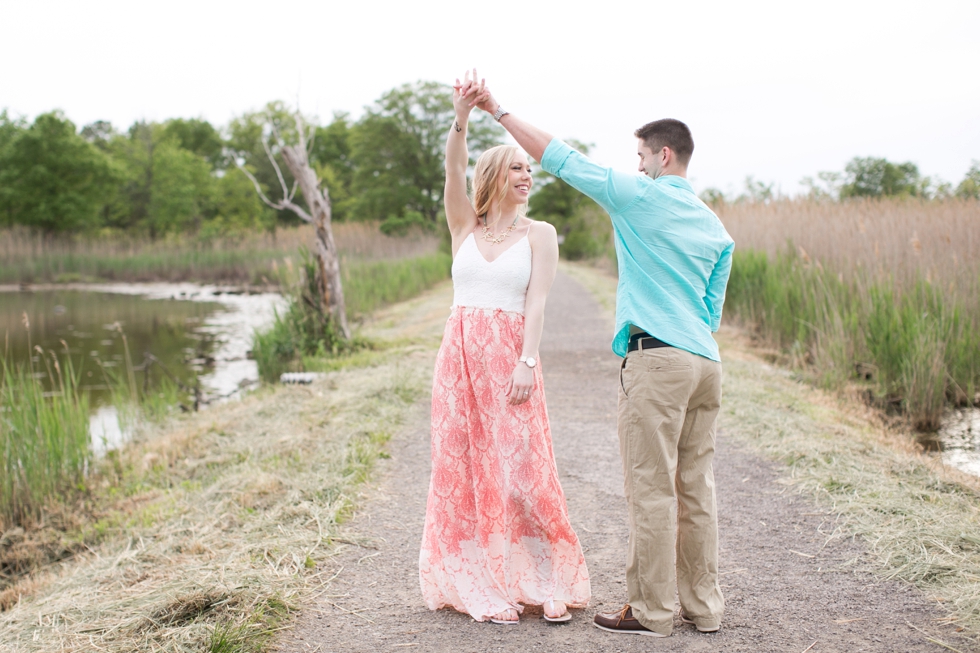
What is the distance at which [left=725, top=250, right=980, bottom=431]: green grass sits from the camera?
6.73m

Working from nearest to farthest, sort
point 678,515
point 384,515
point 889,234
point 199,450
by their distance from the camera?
point 678,515, point 384,515, point 199,450, point 889,234

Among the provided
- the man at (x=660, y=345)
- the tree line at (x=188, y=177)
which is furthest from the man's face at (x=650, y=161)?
the tree line at (x=188, y=177)

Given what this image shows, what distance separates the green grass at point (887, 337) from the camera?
22.1 feet

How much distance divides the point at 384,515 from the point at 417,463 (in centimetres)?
102

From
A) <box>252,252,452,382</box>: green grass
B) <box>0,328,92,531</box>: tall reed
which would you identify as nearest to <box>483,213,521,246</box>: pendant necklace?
<box>0,328,92,531</box>: tall reed

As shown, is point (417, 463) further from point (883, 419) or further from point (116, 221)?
point (116, 221)

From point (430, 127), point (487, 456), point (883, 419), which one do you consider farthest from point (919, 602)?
point (430, 127)

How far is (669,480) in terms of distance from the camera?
8.51ft

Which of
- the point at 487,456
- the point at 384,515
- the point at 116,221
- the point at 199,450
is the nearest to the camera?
the point at 487,456

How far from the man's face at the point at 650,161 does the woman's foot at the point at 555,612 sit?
67.4 inches

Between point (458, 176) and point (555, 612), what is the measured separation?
1794 millimetres

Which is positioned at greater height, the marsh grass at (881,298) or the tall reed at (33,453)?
the marsh grass at (881,298)

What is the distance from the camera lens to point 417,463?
5.27 m

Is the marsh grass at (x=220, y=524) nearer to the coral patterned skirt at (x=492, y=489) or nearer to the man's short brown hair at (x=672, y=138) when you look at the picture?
the coral patterned skirt at (x=492, y=489)
